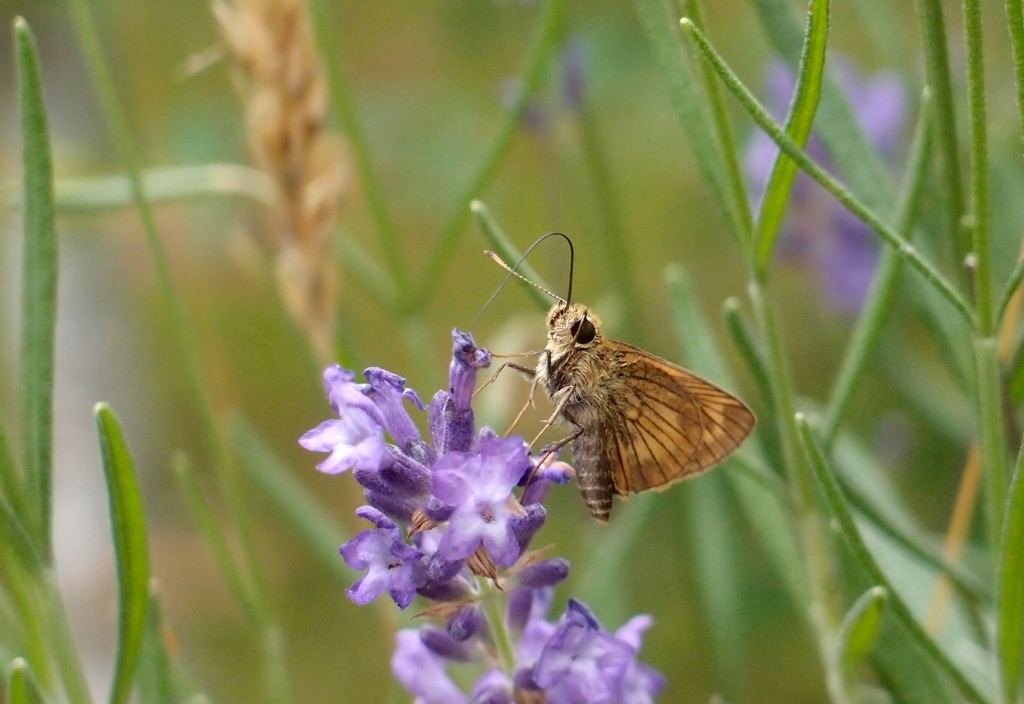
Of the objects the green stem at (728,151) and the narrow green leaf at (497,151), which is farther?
the narrow green leaf at (497,151)

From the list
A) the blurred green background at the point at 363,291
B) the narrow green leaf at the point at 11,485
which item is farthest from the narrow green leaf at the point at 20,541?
the blurred green background at the point at 363,291

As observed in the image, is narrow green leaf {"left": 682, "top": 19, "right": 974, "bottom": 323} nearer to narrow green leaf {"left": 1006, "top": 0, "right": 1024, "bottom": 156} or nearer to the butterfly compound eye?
narrow green leaf {"left": 1006, "top": 0, "right": 1024, "bottom": 156}

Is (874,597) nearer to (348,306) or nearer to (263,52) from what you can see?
(263,52)

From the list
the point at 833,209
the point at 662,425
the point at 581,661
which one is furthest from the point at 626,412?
the point at 833,209

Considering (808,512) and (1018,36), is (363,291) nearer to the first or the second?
(808,512)

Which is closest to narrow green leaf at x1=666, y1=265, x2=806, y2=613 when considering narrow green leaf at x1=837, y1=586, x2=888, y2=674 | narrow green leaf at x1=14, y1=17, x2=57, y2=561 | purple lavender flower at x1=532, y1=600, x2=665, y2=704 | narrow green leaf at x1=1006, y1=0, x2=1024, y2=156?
narrow green leaf at x1=837, y1=586, x2=888, y2=674

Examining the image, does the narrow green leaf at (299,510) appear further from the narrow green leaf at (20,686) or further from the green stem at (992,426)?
the green stem at (992,426)

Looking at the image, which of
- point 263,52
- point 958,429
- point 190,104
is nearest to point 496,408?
point 263,52
